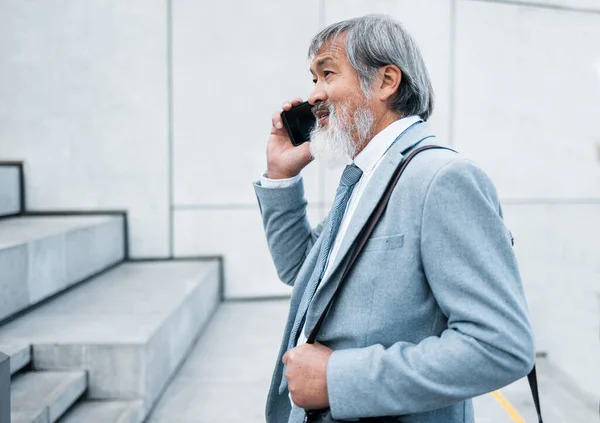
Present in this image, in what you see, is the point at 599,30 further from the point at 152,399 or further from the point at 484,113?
the point at 152,399

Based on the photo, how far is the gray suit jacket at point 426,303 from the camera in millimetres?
892

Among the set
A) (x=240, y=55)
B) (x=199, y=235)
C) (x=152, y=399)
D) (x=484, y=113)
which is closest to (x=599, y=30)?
(x=484, y=113)

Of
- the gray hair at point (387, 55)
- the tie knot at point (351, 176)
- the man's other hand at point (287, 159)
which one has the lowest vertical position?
the tie knot at point (351, 176)

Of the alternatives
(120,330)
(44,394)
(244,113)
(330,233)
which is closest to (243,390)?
(120,330)

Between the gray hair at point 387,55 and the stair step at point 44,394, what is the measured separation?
1659mm

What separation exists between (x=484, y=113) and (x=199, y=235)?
9.73ft

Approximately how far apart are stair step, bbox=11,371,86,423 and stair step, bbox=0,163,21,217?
2.07 metres

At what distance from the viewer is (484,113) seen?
477cm

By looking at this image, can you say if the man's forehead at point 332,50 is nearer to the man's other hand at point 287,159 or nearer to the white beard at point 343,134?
the white beard at point 343,134

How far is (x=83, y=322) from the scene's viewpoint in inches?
101

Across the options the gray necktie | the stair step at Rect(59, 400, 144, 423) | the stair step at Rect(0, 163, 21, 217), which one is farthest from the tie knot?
the stair step at Rect(0, 163, 21, 217)

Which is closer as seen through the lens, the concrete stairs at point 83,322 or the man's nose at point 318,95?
the man's nose at point 318,95

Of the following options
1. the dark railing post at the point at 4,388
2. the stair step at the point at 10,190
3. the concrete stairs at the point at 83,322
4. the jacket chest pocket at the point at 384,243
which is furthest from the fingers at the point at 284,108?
the stair step at the point at 10,190

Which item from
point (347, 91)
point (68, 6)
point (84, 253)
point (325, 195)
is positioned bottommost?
point (84, 253)
